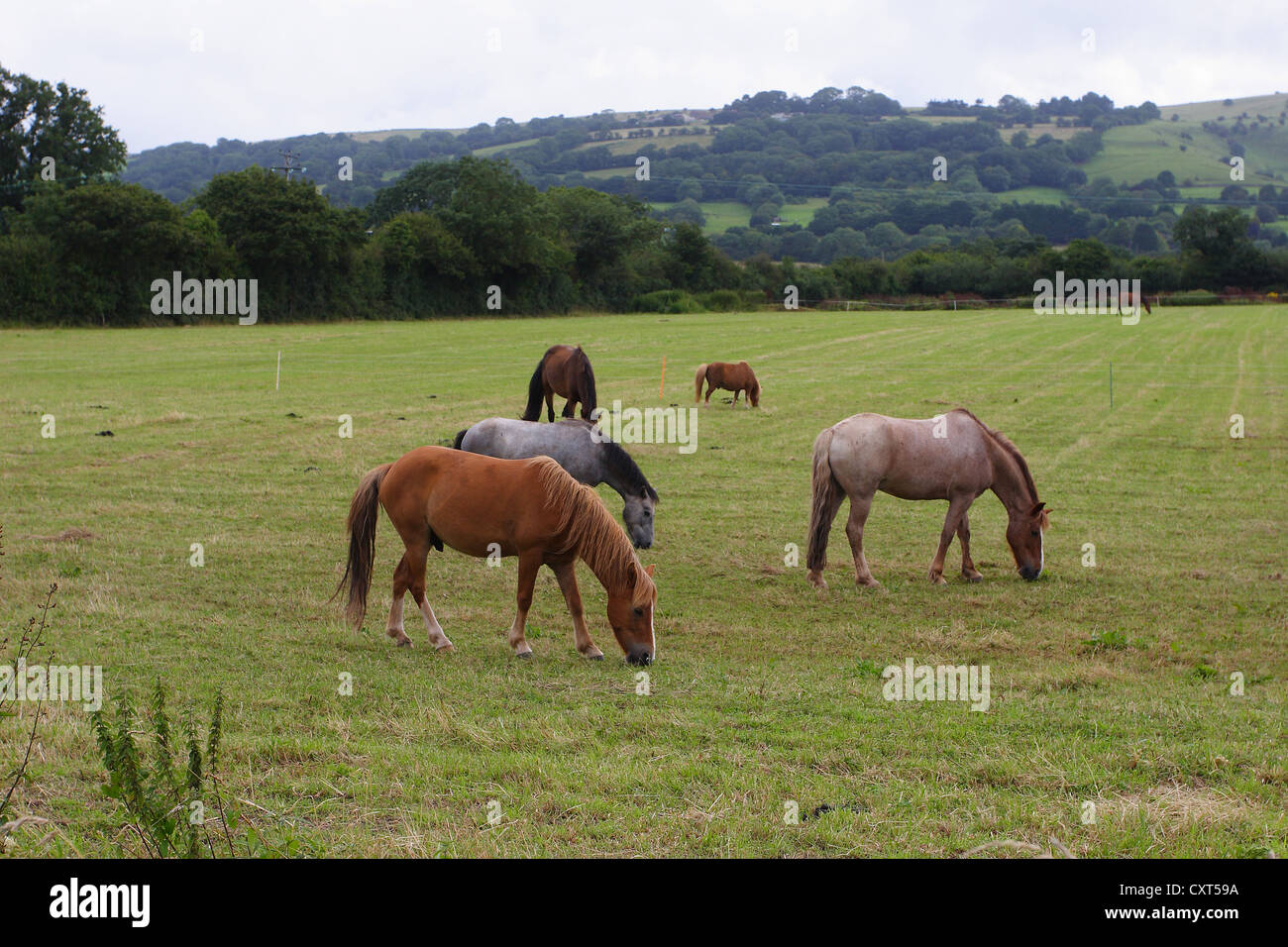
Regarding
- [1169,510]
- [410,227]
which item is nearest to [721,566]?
[1169,510]

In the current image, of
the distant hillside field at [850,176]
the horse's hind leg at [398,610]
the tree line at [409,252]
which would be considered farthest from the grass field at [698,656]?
the distant hillside field at [850,176]

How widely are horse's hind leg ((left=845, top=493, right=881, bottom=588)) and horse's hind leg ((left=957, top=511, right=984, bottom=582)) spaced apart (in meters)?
1.01

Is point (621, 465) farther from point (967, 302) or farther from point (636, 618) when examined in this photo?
point (967, 302)

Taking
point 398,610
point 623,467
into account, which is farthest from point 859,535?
point 398,610

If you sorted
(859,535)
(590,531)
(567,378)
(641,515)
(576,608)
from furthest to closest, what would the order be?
(567,378) → (641,515) → (859,535) → (576,608) → (590,531)

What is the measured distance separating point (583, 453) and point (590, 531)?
3110 millimetres

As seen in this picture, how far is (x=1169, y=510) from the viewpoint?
47.2 ft

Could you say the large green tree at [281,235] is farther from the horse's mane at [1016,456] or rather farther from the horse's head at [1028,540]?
the horse's head at [1028,540]

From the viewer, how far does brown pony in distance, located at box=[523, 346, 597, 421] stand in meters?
15.9

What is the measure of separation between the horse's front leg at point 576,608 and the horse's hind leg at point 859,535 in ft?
12.0

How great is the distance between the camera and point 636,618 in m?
7.82

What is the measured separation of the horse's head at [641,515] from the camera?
11.0 m

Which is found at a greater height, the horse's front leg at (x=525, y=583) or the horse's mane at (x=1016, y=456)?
the horse's mane at (x=1016, y=456)
